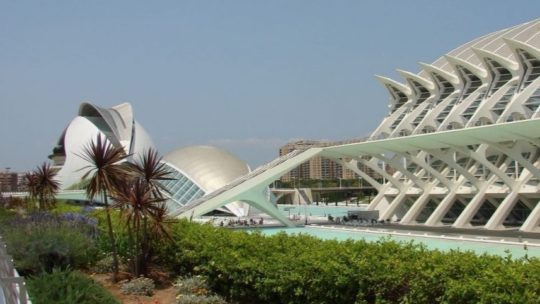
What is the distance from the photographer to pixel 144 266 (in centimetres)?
1466

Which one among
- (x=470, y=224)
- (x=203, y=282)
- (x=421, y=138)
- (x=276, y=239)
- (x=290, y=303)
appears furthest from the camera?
(x=470, y=224)

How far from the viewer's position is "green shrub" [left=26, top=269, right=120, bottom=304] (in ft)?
29.8

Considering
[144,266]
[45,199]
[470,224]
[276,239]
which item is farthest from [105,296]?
[470,224]

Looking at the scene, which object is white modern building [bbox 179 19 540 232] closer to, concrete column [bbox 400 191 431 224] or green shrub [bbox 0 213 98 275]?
concrete column [bbox 400 191 431 224]

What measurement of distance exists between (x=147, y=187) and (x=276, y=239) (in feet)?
13.5

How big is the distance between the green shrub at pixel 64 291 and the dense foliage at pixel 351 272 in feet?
7.66

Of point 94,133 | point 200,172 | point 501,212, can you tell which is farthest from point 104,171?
Result: point 94,133

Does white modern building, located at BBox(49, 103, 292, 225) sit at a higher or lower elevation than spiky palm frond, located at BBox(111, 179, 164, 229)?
higher

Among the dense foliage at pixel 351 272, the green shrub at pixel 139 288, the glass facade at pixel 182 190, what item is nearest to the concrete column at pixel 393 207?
the glass facade at pixel 182 190

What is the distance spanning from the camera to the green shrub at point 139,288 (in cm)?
1289

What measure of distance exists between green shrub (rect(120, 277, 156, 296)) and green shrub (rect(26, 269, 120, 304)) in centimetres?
226

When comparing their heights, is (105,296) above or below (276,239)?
below

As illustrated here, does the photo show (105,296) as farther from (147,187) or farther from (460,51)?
(460,51)

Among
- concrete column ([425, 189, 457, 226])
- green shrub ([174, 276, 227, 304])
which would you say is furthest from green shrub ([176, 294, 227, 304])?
concrete column ([425, 189, 457, 226])
